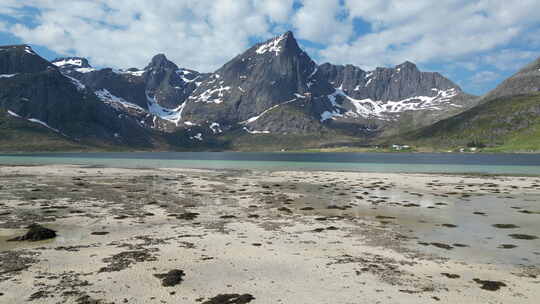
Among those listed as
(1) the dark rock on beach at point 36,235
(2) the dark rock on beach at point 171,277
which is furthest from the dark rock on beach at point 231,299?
(1) the dark rock on beach at point 36,235

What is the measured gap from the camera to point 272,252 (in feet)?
65.8

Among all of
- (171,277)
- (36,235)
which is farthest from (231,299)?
(36,235)

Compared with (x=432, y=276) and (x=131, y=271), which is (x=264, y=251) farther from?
(x=432, y=276)

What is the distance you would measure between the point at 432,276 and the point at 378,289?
3.51 m

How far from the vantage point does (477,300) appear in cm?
1361

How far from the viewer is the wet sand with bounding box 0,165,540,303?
46.6 ft

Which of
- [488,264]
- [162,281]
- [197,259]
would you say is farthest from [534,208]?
[162,281]

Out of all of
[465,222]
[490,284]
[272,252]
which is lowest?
[272,252]

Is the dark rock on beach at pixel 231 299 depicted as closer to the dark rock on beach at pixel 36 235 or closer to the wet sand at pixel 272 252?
the wet sand at pixel 272 252

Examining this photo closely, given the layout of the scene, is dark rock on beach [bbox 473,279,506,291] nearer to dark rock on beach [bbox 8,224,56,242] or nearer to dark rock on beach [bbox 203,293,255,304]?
dark rock on beach [bbox 203,293,255,304]

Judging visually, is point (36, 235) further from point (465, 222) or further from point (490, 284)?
point (465, 222)

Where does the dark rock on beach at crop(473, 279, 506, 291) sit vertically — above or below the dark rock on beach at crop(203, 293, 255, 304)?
above

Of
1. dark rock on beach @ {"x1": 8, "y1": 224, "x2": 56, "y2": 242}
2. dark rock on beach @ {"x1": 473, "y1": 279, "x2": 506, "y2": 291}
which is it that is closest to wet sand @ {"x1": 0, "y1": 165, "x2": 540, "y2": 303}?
dark rock on beach @ {"x1": 473, "y1": 279, "x2": 506, "y2": 291}

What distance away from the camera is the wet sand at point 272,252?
1422 centimetres
